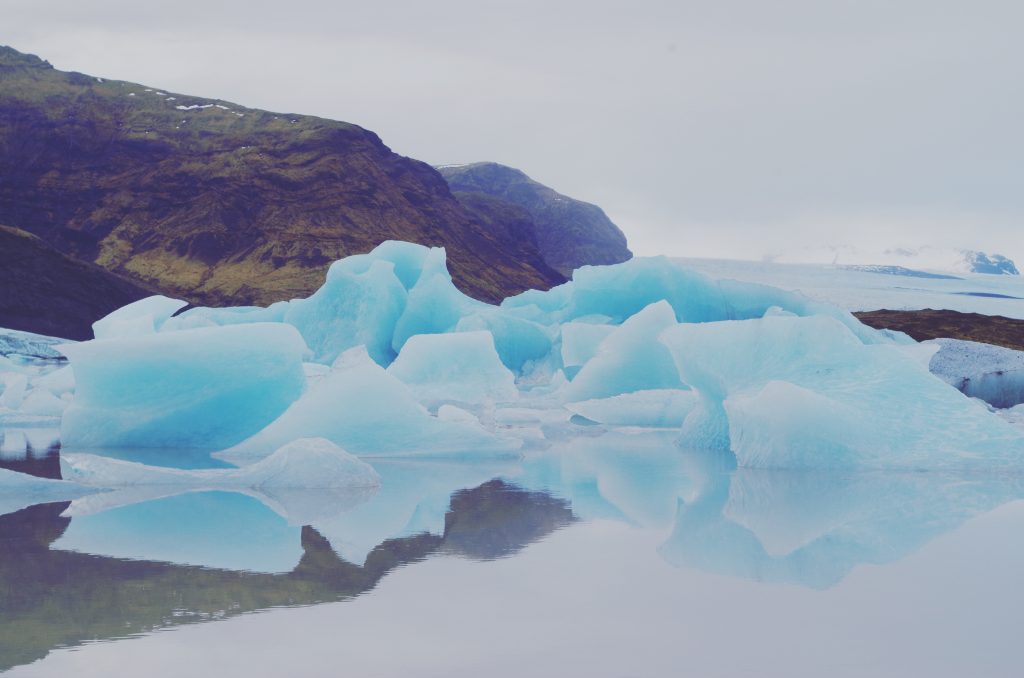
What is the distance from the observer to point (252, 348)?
691 cm

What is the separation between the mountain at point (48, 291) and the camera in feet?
92.5

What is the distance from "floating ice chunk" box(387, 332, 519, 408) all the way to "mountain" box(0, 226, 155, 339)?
2031 cm


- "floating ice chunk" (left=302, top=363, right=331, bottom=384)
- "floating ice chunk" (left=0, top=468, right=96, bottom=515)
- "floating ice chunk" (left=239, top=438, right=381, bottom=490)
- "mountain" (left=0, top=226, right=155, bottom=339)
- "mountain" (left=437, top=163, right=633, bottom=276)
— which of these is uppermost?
"mountain" (left=437, top=163, right=633, bottom=276)

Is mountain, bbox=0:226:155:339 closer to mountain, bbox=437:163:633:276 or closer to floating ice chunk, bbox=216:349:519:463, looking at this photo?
floating ice chunk, bbox=216:349:519:463

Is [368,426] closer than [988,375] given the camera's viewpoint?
Yes

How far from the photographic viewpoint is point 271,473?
4.76 metres

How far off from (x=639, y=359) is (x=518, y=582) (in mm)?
6748

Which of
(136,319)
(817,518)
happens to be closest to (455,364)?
(136,319)

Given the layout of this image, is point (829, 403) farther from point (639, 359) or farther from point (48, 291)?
point (48, 291)

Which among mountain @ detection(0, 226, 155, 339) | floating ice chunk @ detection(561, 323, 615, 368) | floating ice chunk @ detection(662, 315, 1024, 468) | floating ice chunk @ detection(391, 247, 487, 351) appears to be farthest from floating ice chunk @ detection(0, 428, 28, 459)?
mountain @ detection(0, 226, 155, 339)

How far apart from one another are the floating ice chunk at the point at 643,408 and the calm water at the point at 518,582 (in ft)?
12.5

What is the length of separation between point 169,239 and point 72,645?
5098 centimetres

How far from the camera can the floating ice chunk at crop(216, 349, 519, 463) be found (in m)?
6.09

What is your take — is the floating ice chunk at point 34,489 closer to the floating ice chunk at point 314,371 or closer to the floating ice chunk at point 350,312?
the floating ice chunk at point 314,371
